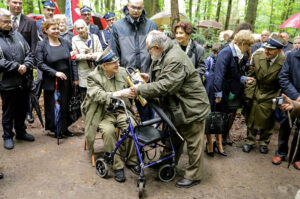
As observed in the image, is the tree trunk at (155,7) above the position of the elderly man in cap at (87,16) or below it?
above

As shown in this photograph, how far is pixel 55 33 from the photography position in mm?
4395

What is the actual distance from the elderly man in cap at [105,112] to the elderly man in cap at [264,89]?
7.77ft

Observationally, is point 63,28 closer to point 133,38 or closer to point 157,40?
point 133,38

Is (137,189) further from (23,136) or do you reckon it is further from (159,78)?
(23,136)

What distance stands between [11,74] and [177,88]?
298 centimetres

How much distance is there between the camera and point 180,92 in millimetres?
3096

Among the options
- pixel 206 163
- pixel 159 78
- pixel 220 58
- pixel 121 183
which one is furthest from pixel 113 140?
pixel 220 58

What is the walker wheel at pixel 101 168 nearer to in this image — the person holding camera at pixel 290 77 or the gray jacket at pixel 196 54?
the gray jacket at pixel 196 54

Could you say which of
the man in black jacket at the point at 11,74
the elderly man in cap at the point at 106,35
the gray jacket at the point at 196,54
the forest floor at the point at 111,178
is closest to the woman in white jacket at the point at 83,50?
the man in black jacket at the point at 11,74

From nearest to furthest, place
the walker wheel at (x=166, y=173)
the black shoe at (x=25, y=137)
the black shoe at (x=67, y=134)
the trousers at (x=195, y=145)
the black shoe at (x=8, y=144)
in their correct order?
1. the trousers at (x=195, y=145)
2. the walker wheel at (x=166, y=173)
3. the black shoe at (x=8, y=144)
4. the black shoe at (x=25, y=137)
5. the black shoe at (x=67, y=134)

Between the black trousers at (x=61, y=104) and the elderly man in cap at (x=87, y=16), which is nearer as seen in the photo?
the black trousers at (x=61, y=104)

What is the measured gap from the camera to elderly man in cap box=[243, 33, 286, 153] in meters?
4.09

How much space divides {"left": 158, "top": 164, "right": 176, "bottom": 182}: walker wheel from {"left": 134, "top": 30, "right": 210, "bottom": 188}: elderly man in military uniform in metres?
0.17

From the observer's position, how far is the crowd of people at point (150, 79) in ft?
10.2
